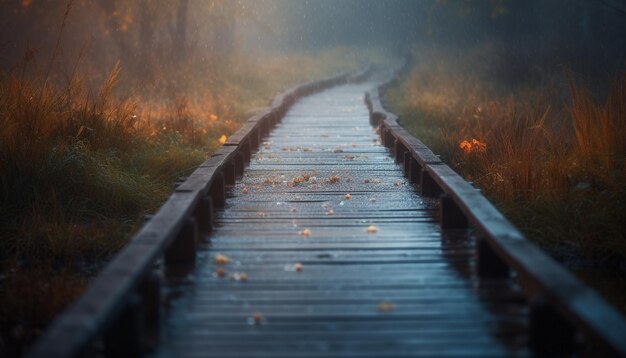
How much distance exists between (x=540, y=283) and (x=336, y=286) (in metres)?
1.16

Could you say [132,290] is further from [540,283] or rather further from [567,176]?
[567,176]

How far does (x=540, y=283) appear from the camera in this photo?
296cm

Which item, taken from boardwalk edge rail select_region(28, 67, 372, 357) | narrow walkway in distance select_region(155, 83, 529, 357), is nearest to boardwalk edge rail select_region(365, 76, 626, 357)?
narrow walkway in distance select_region(155, 83, 529, 357)

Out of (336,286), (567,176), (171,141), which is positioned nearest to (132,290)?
(336,286)

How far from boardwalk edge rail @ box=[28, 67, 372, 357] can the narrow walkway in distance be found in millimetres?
138

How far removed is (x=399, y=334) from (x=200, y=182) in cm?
234

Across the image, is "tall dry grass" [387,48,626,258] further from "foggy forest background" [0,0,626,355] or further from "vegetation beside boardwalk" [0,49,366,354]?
"vegetation beside boardwalk" [0,49,366,354]

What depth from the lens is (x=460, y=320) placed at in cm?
330

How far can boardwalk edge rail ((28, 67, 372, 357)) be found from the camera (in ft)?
8.10

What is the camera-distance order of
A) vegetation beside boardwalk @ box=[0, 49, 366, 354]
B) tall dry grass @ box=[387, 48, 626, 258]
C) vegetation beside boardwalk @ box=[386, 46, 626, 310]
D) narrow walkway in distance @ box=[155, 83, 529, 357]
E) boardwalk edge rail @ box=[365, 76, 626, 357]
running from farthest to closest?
tall dry grass @ box=[387, 48, 626, 258]
vegetation beside boardwalk @ box=[386, 46, 626, 310]
vegetation beside boardwalk @ box=[0, 49, 366, 354]
narrow walkway in distance @ box=[155, 83, 529, 357]
boardwalk edge rail @ box=[365, 76, 626, 357]

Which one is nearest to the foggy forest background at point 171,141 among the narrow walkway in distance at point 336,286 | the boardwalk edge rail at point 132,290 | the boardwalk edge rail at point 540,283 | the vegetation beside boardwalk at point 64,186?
the vegetation beside boardwalk at point 64,186

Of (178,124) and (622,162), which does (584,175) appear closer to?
(622,162)

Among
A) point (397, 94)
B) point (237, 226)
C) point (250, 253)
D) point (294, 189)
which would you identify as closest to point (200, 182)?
point (237, 226)

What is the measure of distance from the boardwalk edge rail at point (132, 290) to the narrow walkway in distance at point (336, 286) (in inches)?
5.4
